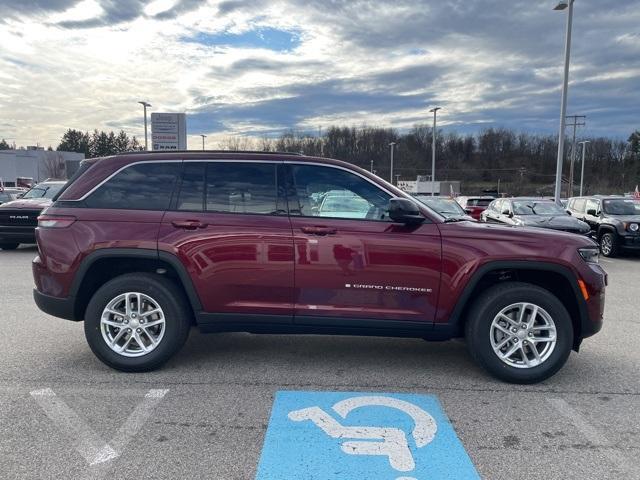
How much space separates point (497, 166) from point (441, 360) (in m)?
103

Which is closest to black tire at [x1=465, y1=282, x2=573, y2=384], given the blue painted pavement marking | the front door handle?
the blue painted pavement marking

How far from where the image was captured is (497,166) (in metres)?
100

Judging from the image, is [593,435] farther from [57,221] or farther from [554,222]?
[554,222]

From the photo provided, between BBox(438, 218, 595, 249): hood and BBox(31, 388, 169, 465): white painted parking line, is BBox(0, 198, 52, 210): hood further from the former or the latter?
BBox(438, 218, 595, 249): hood

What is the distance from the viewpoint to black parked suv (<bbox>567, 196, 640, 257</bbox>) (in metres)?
12.9

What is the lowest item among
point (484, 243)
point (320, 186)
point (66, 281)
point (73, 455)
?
point (73, 455)

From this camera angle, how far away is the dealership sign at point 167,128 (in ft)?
92.4

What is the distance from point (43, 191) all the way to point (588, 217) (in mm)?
15447

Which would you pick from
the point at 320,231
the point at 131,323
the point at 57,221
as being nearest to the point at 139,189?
the point at 57,221

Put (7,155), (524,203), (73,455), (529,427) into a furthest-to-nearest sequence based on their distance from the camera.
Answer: (7,155) → (524,203) → (529,427) → (73,455)

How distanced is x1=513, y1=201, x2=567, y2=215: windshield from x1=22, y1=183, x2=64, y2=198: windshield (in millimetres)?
12457

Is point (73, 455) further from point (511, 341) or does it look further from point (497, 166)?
point (497, 166)

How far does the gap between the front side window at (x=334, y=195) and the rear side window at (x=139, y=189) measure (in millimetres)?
1113

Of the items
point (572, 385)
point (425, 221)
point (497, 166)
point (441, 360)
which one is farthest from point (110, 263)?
point (497, 166)
